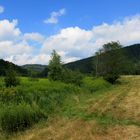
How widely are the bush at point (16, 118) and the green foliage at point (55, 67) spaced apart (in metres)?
27.1

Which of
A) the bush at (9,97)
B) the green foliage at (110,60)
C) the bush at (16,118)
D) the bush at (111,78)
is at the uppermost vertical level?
the green foliage at (110,60)

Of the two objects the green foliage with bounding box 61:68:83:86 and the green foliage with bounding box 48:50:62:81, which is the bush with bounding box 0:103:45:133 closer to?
the green foliage with bounding box 61:68:83:86

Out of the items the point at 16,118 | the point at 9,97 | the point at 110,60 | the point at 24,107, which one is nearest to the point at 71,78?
the point at 9,97

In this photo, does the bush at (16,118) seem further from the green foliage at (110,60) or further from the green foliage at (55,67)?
the green foliage at (110,60)

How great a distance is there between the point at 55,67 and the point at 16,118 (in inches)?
1209

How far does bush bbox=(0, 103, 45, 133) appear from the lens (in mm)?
14250

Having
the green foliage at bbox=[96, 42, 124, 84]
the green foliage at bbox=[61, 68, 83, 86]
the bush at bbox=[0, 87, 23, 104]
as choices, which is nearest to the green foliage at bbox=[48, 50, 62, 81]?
the green foliage at bbox=[61, 68, 83, 86]

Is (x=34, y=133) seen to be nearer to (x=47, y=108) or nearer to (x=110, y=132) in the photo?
(x=110, y=132)

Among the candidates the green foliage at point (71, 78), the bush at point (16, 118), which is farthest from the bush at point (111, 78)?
the bush at point (16, 118)

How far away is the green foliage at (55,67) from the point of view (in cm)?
4371

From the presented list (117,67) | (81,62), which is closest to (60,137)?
(117,67)

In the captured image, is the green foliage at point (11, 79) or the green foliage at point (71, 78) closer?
the green foliage at point (11, 79)

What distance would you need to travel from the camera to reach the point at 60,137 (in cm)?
1230

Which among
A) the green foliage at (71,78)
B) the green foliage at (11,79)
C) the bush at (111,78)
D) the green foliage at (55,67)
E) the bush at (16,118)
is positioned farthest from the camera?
the bush at (111,78)
